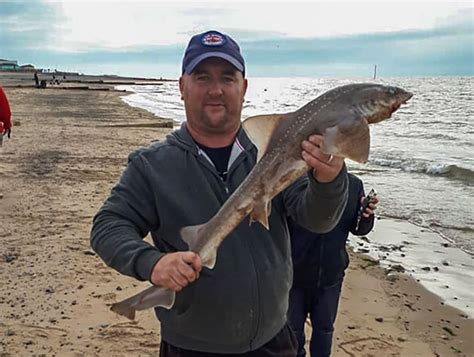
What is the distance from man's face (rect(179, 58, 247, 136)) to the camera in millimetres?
2801

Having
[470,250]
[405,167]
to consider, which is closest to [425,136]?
[405,167]

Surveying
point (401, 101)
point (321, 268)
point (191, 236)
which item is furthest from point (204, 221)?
point (321, 268)

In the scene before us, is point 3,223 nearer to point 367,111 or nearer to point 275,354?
point 275,354

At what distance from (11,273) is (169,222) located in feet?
14.8

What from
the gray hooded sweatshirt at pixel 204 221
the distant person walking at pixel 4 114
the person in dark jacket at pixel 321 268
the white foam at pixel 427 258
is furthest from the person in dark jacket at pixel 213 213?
the distant person walking at pixel 4 114

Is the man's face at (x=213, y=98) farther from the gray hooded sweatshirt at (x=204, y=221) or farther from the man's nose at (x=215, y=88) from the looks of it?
the gray hooded sweatshirt at (x=204, y=221)

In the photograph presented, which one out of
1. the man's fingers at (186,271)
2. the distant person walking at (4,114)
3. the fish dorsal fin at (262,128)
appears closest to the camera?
the man's fingers at (186,271)

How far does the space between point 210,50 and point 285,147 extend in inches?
30.1

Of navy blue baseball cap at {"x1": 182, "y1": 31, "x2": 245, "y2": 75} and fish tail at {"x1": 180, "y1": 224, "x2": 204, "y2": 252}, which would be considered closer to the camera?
fish tail at {"x1": 180, "y1": 224, "x2": 204, "y2": 252}

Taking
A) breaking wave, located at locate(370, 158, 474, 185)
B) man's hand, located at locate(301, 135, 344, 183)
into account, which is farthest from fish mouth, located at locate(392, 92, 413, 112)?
breaking wave, located at locate(370, 158, 474, 185)

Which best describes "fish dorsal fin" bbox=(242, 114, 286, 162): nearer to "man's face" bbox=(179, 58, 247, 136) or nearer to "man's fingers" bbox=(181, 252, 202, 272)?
"man's face" bbox=(179, 58, 247, 136)

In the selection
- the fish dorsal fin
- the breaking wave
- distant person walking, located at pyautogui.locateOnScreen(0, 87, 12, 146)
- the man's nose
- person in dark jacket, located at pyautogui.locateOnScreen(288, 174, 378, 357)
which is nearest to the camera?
the fish dorsal fin

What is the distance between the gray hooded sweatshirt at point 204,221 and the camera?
8.65 feet

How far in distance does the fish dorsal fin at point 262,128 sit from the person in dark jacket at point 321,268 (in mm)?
1972
